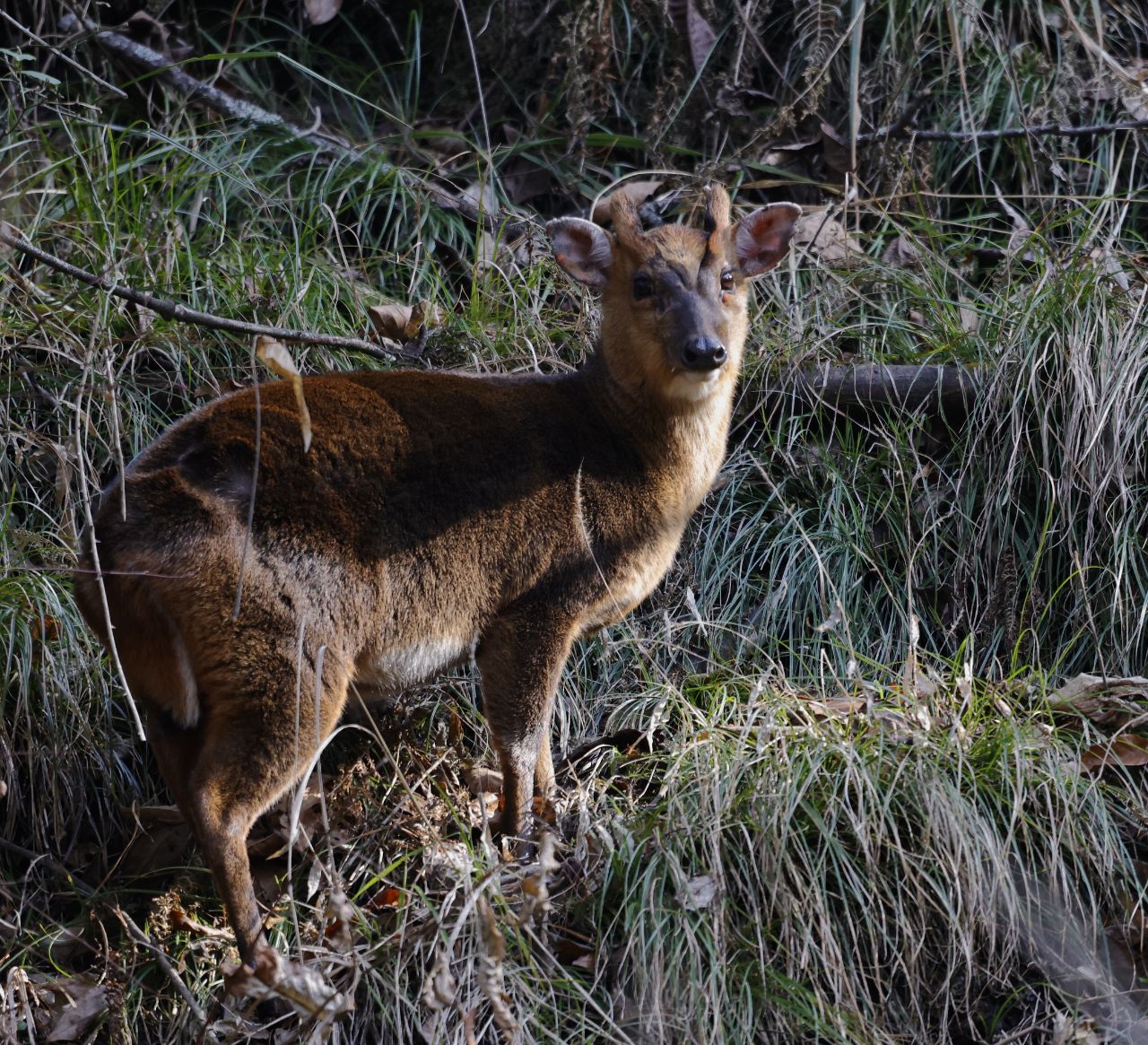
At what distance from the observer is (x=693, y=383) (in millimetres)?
4344

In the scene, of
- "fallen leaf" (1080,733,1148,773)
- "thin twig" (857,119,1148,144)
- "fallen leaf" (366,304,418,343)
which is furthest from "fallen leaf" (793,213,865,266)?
"fallen leaf" (1080,733,1148,773)

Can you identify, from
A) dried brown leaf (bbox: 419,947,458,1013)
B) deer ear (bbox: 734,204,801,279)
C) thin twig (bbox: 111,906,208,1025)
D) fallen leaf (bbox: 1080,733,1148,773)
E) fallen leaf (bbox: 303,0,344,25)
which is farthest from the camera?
fallen leaf (bbox: 303,0,344,25)

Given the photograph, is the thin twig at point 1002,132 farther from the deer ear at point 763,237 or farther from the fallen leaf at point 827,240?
the deer ear at point 763,237

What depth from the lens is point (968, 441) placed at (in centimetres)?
511

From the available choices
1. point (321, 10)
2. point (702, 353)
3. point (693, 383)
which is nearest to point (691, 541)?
point (693, 383)

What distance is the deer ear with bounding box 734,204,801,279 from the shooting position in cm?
466

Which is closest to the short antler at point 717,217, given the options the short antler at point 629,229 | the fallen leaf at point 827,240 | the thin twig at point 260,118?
the short antler at point 629,229

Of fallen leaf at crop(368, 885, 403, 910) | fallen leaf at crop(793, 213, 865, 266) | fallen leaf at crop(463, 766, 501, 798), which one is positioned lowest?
fallen leaf at crop(463, 766, 501, 798)

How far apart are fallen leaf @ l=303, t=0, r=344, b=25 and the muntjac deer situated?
2.47 m

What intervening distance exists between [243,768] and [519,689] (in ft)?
2.77

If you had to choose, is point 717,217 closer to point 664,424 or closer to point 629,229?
point 629,229

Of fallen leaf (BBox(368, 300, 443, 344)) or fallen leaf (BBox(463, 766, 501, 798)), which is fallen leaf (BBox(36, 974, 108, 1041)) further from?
fallen leaf (BBox(368, 300, 443, 344))

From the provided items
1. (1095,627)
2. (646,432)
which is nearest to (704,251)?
(646,432)

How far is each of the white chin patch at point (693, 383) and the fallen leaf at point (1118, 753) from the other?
5.00 ft
